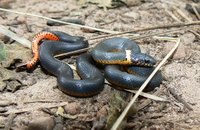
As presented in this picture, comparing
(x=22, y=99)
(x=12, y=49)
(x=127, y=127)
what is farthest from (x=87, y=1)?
(x=127, y=127)

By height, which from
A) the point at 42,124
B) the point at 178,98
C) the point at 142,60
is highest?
the point at 142,60

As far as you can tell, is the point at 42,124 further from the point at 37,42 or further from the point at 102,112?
the point at 37,42

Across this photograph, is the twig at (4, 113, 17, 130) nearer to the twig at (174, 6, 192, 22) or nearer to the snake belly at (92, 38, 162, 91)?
the snake belly at (92, 38, 162, 91)

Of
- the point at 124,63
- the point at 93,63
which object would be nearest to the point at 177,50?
the point at 124,63

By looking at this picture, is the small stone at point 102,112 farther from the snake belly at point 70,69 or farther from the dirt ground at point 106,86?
the snake belly at point 70,69

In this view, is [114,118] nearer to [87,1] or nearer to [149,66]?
[149,66]

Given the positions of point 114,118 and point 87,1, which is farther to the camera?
point 87,1
